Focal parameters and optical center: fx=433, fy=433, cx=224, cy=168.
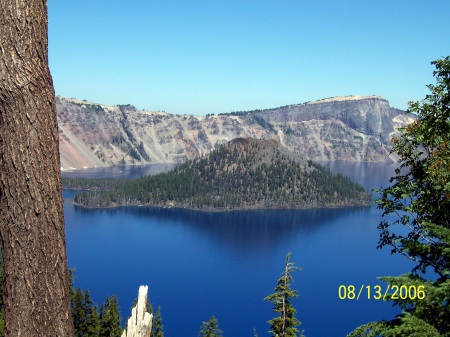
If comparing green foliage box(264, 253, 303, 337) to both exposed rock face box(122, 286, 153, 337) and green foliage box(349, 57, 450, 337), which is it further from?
exposed rock face box(122, 286, 153, 337)

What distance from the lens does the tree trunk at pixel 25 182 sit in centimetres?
412

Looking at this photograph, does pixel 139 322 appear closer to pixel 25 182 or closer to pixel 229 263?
pixel 25 182

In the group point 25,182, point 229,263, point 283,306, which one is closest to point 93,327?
point 283,306

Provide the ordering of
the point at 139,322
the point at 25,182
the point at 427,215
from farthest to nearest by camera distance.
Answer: the point at 427,215 < the point at 139,322 < the point at 25,182

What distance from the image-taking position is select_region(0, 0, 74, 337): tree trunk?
13.5 feet

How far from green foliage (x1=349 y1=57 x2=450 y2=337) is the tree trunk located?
6.03m

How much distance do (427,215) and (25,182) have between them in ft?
31.5

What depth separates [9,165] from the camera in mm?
4156

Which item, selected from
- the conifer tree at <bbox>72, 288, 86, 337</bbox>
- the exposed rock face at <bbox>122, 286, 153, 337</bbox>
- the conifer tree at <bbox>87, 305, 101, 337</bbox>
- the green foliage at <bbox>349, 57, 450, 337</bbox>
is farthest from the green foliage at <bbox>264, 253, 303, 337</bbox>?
the conifer tree at <bbox>72, 288, 86, 337</bbox>

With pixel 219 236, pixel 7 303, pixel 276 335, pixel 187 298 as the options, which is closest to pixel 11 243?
pixel 7 303

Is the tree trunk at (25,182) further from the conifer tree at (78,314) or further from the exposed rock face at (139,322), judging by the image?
the conifer tree at (78,314)

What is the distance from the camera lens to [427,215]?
10.7m

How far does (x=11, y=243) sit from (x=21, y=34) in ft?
6.58

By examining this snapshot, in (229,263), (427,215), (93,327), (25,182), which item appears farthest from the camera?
(229,263)
